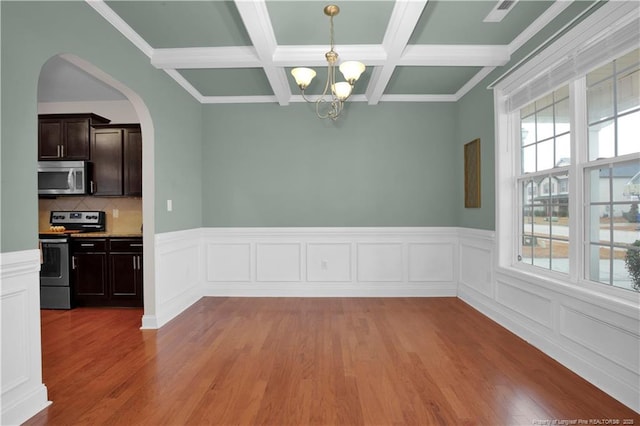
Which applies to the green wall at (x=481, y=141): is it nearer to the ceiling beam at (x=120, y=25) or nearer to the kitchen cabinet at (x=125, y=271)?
the ceiling beam at (x=120, y=25)

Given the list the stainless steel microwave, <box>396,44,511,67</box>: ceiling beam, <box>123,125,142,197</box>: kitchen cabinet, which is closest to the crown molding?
<box>396,44,511,67</box>: ceiling beam

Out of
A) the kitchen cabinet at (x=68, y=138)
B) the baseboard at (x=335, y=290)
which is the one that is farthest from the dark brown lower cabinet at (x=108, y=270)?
the kitchen cabinet at (x=68, y=138)

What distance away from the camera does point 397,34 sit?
9.73 ft

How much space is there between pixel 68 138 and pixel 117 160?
723 mm

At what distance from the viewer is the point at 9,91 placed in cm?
195

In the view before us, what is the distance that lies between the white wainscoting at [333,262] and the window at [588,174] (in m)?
1.59

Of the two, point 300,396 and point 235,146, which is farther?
point 235,146

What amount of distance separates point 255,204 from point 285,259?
0.92 m

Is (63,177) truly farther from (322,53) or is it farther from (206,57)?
(322,53)

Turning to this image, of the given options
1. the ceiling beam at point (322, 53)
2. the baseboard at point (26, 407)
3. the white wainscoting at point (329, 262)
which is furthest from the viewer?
the white wainscoting at point (329, 262)

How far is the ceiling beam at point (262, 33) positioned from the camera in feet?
8.43

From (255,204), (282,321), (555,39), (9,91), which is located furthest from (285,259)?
(555,39)

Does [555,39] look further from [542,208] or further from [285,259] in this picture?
[285,259]

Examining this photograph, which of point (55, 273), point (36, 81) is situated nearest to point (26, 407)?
point (36, 81)
